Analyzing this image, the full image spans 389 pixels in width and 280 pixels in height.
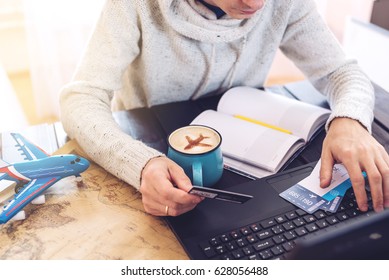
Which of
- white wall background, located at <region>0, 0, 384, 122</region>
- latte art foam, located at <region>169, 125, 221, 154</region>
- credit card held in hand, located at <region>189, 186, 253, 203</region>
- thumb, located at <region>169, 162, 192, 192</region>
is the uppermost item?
latte art foam, located at <region>169, 125, 221, 154</region>

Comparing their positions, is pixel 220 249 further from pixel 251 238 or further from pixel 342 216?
pixel 342 216

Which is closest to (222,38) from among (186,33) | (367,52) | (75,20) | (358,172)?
(186,33)

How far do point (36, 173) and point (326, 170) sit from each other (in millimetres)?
492

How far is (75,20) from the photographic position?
1.98m

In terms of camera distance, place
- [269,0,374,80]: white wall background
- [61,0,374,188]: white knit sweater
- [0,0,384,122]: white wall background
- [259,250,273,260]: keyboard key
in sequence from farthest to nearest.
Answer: [269,0,374,80]: white wall background
[0,0,384,122]: white wall background
[61,0,374,188]: white knit sweater
[259,250,273,260]: keyboard key

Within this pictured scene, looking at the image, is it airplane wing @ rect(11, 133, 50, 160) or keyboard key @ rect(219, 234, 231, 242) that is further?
airplane wing @ rect(11, 133, 50, 160)

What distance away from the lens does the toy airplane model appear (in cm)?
68

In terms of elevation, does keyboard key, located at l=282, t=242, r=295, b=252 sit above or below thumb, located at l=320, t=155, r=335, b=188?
below

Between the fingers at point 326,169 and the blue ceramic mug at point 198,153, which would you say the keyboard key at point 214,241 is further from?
the fingers at point 326,169

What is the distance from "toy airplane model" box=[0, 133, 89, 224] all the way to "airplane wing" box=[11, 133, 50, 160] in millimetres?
19

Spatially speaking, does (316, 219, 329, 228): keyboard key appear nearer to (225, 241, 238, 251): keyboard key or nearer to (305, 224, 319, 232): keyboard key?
(305, 224, 319, 232): keyboard key

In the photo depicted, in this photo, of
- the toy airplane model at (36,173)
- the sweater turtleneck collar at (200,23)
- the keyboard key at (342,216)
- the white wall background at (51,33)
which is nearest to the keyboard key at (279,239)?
the keyboard key at (342,216)

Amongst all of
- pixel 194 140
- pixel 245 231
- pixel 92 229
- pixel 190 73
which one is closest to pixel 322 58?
pixel 190 73

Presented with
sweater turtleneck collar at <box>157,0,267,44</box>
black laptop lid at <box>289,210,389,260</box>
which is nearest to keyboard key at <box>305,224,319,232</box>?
black laptop lid at <box>289,210,389,260</box>
